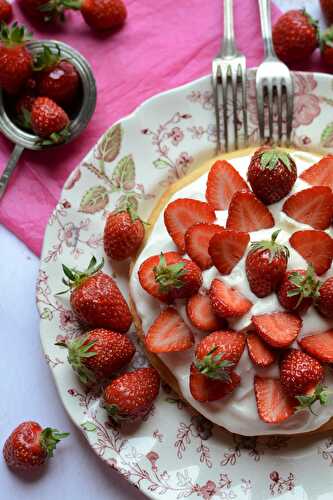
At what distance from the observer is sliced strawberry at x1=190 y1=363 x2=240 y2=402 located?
84.8 inches

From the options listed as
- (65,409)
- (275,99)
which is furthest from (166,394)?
(275,99)

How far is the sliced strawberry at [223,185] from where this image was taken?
7.45ft

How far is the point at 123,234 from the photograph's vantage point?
2332mm

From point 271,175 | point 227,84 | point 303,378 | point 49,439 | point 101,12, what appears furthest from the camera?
point 101,12

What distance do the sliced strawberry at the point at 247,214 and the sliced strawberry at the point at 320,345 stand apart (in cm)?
35

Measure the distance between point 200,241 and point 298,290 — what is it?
0.33m

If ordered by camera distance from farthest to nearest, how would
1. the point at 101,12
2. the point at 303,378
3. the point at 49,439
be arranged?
the point at 101,12 → the point at 49,439 → the point at 303,378

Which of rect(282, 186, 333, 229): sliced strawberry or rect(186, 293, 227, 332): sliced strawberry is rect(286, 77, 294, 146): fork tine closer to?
rect(282, 186, 333, 229): sliced strawberry

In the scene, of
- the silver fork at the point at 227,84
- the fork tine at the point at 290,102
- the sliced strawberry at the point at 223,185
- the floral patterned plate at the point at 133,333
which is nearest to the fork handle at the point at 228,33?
the silver fork at the point at 227,84

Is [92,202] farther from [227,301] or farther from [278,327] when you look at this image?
[278,327]

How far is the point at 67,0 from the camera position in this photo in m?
2.62

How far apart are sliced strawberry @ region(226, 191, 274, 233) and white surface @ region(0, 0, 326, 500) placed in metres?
0.76

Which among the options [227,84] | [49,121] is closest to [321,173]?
[227,84]

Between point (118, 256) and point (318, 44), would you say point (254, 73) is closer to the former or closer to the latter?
point (318, 44)
